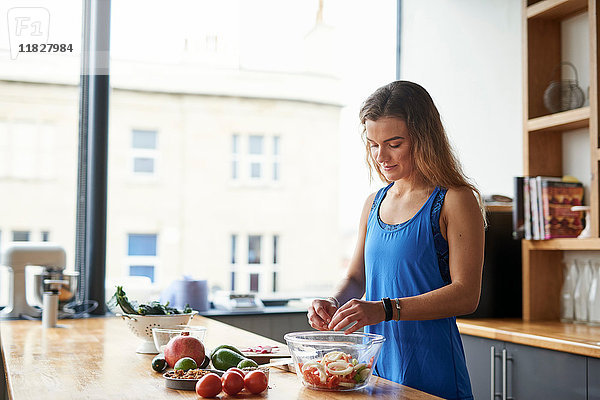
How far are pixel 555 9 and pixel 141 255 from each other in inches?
565

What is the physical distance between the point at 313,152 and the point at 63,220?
615cm

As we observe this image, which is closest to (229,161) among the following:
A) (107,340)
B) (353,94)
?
(353,94)

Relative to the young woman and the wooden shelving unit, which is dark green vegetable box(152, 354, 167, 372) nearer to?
the young woman

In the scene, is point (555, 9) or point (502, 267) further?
point (502, 267)

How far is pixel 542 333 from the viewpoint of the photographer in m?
2.73

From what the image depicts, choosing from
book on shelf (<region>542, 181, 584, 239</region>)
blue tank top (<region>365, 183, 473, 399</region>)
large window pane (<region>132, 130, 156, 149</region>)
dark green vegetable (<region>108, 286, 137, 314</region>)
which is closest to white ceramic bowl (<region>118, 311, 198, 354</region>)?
dark green vegetable (<region>108, 286, 137, 314</region>)

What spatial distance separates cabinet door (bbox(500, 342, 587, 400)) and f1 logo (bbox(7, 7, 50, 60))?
8.78 ft

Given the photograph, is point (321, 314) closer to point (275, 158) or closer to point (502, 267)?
point (502, 267)

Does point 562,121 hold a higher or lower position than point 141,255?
higher

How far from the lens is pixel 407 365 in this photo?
1.83 metres

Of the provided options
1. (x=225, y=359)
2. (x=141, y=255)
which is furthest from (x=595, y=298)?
(x=141, y=255)

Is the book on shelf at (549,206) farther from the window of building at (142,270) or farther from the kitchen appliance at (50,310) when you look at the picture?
the window of building at (142,270)

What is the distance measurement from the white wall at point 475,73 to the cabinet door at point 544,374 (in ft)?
3.56

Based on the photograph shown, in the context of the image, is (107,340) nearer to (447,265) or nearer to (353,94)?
(447,265)
